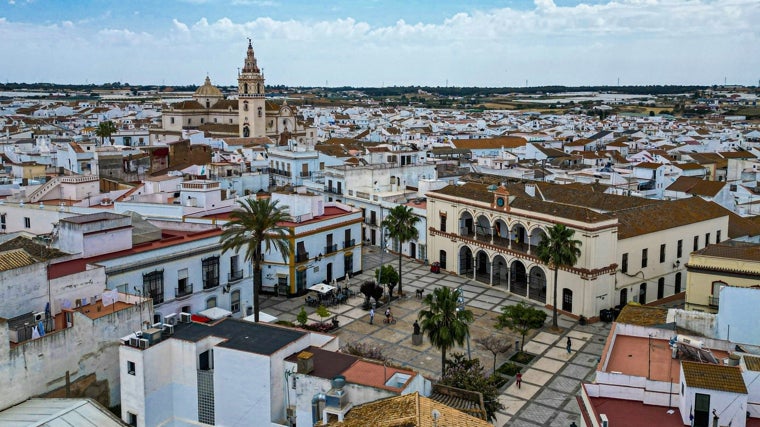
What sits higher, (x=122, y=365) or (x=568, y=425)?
(x=122, y=365)

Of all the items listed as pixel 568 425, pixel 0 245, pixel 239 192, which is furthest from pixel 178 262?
pixel 239 192

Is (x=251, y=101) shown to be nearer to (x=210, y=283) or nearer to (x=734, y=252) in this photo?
(x=210, y=283)

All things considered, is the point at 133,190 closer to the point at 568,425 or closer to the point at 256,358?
the point at 256,358

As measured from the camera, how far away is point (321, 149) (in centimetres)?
7788

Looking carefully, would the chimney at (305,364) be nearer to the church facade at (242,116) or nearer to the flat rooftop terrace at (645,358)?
the flat rooftop terrace at (645,358)

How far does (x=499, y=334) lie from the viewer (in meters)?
39.8

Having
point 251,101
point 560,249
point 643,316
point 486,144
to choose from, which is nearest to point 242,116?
point 251,101

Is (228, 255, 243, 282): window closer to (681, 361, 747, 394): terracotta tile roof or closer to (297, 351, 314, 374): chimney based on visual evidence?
(297, 351, 314, 374): chimney

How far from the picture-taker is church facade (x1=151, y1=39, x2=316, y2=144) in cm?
10038

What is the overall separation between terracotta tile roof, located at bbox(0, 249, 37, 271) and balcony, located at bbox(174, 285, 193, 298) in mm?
9123

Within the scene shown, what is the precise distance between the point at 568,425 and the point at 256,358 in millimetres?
13980

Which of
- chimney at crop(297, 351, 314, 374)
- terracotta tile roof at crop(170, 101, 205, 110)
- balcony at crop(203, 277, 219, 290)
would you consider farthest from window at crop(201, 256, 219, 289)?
terracotta tile roof at crop(170, 101, 205, 110)

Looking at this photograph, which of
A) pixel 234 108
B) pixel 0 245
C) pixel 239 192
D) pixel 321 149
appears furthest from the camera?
pixel 234 108

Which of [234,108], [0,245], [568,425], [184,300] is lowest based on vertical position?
[568,425]
